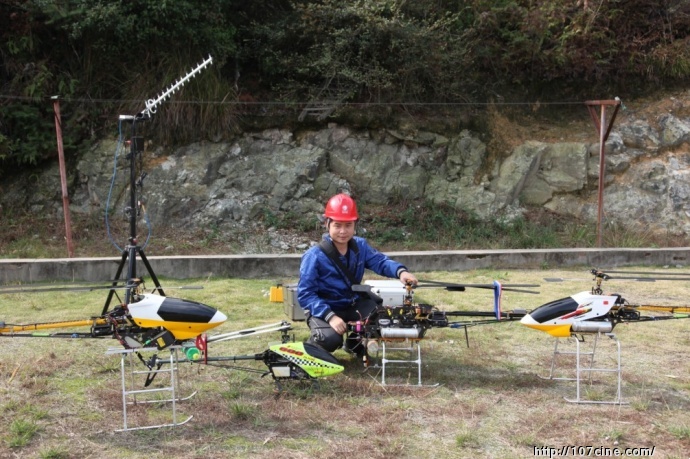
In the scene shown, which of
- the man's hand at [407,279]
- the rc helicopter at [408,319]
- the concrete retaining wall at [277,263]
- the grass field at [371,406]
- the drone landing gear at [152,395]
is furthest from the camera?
the concrete retaining wall at [277,263]

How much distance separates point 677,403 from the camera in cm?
461

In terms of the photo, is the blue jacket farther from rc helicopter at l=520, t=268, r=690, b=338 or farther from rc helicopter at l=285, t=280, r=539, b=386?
rc helicopter at l=520, t=268, r=690, b=338

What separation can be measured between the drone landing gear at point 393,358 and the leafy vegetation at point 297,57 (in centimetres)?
764

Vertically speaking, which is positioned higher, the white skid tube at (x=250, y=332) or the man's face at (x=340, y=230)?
the man's face at (x=340, y=230)

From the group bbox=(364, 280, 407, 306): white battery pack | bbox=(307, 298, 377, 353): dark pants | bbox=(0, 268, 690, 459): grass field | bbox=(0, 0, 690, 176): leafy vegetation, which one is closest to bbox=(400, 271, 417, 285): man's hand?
bbox=(307, 298, 377, 353): dark pants

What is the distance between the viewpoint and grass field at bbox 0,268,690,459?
3.88 m

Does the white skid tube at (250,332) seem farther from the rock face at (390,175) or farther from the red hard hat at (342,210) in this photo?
the rock face at (390,175)

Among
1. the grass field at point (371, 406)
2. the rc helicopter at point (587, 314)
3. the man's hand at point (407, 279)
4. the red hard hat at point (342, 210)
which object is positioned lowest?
the grass field at point (371, 406)

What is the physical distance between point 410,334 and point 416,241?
7492mm

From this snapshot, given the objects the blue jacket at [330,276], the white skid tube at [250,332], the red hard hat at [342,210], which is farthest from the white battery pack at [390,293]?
the white skid tube at [250,332]

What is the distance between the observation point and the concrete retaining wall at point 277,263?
9.06m

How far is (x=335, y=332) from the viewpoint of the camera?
16.2ft

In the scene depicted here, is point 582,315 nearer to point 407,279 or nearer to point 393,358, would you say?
point 407,279

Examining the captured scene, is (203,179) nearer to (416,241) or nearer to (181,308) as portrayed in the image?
(416,241)
